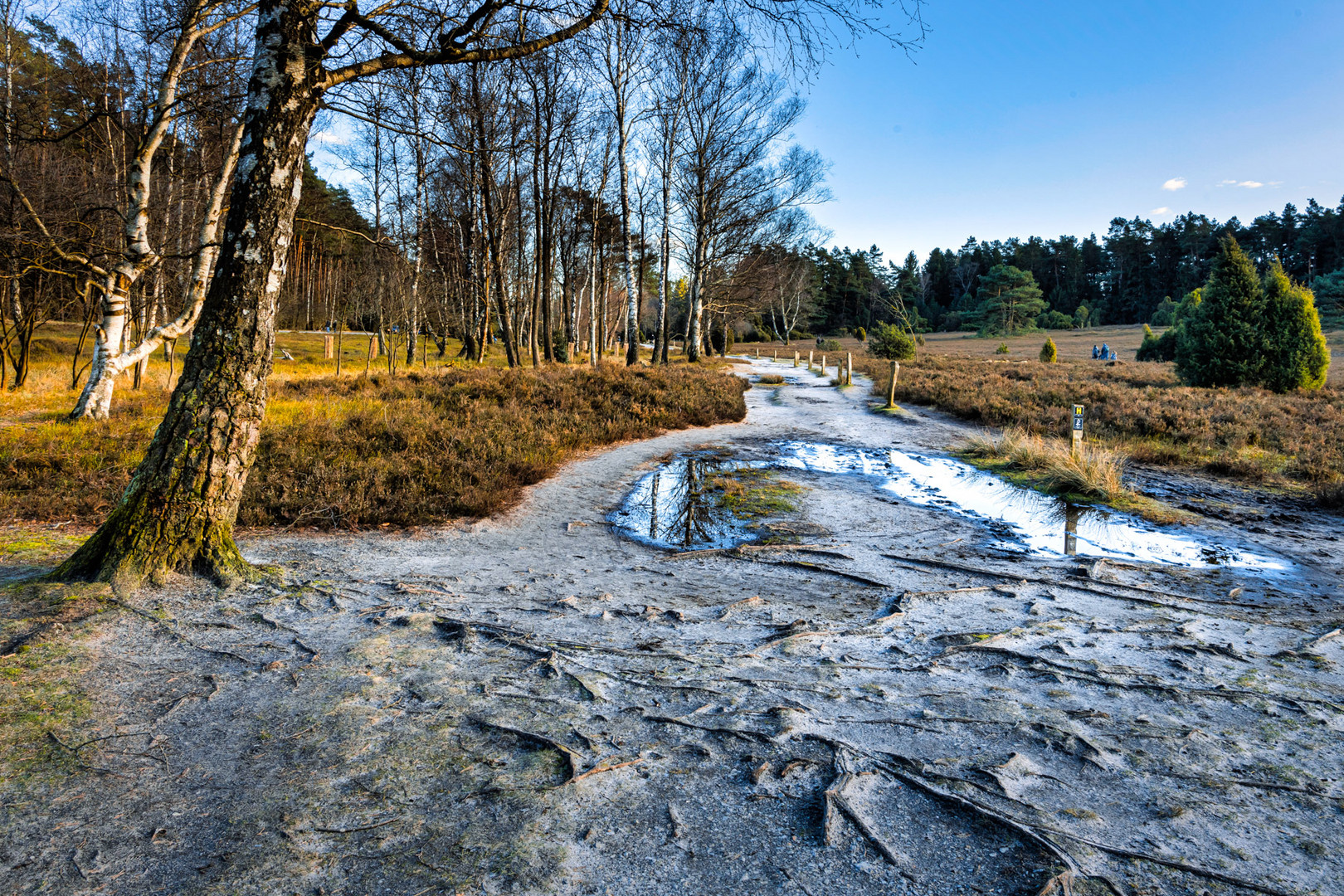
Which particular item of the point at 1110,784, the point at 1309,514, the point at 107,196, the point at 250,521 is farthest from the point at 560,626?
the point at 107,196

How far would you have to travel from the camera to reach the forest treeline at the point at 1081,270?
73.8 meters

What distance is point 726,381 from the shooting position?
70.0 ft

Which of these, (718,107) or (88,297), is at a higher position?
(718,107)

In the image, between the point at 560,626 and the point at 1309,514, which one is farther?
the point at 1309,514

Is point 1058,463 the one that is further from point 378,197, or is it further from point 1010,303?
point 1010,303

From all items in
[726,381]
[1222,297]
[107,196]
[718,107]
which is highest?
[718,107]

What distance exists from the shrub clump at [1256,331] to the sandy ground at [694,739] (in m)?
20.6

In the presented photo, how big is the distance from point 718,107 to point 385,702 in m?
31.3

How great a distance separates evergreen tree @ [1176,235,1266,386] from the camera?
803 inches

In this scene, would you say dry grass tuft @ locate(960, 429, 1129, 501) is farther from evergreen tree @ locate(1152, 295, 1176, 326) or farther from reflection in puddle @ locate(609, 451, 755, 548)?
evergreen tree @ locate(1152, 295, 1176, 326)

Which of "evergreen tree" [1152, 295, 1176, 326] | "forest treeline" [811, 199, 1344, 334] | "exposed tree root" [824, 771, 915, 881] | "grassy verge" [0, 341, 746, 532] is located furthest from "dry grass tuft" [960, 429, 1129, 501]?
"evergreen tree" [1152, 295, 1176, 326]

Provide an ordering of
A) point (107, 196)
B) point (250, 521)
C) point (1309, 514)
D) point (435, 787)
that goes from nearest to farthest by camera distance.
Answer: point (435, 787) → point (250, 521) → point (1309, 514) → point (107, 196)

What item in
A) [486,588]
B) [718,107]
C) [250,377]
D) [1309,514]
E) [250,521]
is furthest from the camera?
[718,107]

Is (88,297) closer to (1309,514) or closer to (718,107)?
(1309,514)
